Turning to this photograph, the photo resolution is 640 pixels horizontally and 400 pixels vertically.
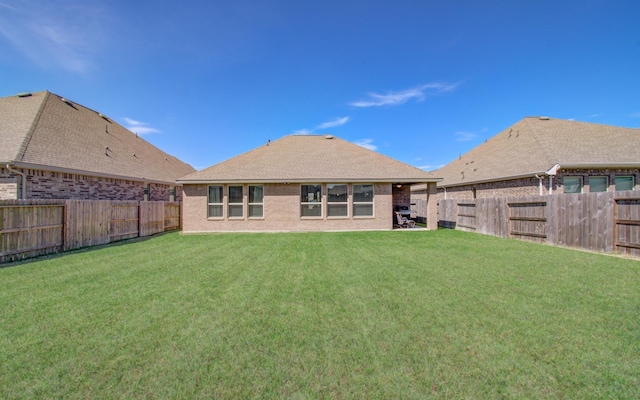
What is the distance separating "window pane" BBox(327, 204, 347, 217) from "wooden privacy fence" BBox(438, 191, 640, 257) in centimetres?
667

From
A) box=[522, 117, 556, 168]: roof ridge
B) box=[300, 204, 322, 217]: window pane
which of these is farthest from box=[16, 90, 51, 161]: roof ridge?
box=[522, 117, 556, 168]: roof ridge

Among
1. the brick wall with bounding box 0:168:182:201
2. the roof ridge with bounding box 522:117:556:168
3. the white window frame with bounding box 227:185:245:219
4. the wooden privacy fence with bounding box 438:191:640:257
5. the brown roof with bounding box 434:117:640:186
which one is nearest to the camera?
the wooden privacy fence with bounding box 438:191:640:257

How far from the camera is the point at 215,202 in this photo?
14641 millimetres

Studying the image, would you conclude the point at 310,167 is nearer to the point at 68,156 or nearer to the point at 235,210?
the point at 235,210

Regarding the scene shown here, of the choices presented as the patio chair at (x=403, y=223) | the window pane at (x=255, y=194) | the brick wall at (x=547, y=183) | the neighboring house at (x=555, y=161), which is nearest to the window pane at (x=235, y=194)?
the window pane at (x=255, y=194)

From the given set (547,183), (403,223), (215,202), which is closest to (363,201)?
(403,223)

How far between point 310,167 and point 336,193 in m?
2.08

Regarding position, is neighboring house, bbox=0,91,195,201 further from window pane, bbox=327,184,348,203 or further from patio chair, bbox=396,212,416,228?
patio chair, bbox=396,212,416,228

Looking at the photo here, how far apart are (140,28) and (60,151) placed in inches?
263

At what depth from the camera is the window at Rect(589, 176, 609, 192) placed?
13.7m

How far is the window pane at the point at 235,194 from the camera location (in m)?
14.5

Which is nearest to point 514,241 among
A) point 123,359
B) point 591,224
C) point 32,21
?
point 591,224

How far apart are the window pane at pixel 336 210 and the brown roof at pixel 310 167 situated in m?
1.44

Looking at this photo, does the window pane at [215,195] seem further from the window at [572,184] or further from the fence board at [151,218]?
the window at [572,184]
